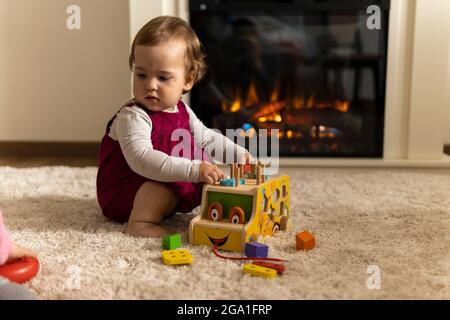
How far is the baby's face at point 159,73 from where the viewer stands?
3.84ft

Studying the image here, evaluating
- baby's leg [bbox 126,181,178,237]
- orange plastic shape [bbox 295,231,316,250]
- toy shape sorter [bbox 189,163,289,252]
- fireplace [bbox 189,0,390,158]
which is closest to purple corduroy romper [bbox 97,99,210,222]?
baby's leg [bbox 126,181,178,237]

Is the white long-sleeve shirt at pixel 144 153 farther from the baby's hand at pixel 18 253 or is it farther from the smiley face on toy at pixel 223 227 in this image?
the baby's hand at pixel 18 253

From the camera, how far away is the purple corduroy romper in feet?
3.99

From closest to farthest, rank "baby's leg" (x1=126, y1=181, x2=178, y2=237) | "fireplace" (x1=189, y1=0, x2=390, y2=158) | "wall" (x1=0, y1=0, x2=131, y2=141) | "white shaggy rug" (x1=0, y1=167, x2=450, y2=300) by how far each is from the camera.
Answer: "white shaggy rug" (x1=0, y1=167, x2=450, y2=300), "baby's leg" (x1=126, y1=181, x2=178, y2=237), "fireplace" (x1=189, y1=0, x2=390, y2=158), "wall" (x1=0, y1=0, x2=131, y2=141)

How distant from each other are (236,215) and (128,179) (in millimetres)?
287

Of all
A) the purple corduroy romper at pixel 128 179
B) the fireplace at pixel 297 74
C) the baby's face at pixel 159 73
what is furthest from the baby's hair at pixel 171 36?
the fireplace at pixel 297 74

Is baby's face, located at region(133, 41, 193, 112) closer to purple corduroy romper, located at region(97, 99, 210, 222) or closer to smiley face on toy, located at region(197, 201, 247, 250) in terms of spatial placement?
purple corduroy romper, located at region(97, 99, 210, 222)

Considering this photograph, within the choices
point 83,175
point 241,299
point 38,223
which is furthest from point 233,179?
point 83,175

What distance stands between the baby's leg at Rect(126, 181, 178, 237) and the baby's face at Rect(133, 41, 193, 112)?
18cm

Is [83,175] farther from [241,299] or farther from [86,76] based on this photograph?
[241,299]

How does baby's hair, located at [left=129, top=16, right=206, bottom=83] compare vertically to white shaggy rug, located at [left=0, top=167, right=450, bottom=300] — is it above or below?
above

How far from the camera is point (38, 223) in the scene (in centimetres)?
124

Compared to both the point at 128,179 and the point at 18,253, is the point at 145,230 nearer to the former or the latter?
the point at 128,179
